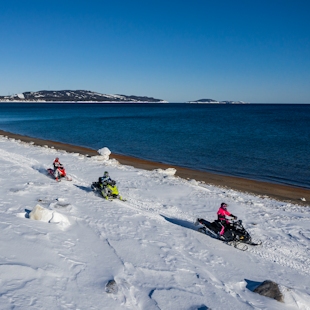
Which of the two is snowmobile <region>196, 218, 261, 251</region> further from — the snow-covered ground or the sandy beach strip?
the sandy beach strip

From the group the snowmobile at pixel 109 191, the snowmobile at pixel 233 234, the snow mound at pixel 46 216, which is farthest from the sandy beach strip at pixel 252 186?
the snow mound at pixel 46 216

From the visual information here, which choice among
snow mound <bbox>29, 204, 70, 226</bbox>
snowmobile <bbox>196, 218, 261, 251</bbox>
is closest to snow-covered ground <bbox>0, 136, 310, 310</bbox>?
snow mound <bbox>29, 204, 70, 226</bbox>

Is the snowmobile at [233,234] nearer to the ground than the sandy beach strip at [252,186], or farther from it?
farther from it

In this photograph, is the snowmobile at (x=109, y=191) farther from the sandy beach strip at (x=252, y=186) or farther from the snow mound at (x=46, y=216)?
the sandy beach strip at (x=252, y=186)

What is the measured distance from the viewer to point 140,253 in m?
8.89

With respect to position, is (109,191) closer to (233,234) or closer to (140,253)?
(140,253)

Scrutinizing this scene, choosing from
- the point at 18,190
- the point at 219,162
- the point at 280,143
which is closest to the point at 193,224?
the point at 18,190

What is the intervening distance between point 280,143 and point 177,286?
120 feet

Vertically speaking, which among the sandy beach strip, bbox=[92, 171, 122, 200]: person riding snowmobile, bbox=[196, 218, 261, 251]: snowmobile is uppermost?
bbox=[92, 171, 122, 200]: person riding snowmobile

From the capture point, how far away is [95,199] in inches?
539

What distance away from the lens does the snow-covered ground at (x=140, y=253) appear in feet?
21.8

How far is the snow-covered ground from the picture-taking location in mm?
6641

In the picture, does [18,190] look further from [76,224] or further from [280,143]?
[280,143]

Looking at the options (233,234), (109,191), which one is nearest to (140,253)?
(233,234)
